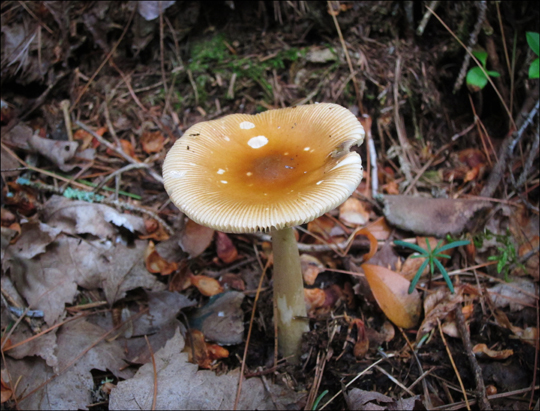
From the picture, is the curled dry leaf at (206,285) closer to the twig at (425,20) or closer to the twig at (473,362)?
the twig at (473,362)

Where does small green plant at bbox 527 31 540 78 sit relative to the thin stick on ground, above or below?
above

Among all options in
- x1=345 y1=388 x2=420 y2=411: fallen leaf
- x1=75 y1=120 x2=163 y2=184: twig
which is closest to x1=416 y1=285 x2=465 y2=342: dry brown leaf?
x1=345 y1=388 x2=420 y2=411: fallen leaf

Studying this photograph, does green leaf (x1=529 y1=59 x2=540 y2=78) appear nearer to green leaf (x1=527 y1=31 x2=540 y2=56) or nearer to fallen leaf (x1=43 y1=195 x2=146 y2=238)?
green leaf (x1=527 y1=31 x2=540 y2=56)

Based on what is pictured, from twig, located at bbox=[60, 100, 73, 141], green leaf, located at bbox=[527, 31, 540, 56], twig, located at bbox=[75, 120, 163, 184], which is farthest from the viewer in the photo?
twig, located at bbox=[60, 100, 73, 141]

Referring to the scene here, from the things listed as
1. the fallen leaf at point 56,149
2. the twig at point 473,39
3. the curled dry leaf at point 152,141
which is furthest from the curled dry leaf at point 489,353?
the fallen leaf at point 56,149

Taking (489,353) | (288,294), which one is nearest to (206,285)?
(288,294)

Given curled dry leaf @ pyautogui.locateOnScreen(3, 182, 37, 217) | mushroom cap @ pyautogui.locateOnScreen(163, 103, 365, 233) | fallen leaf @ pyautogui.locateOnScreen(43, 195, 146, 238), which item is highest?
mushroom cap @ pyautogui.locateOnScreen(163, 103, 365, 233)

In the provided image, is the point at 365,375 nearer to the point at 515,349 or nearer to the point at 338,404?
the point at 338,404
